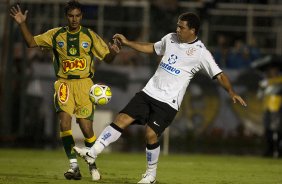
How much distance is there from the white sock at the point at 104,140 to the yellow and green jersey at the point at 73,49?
4.35 feet

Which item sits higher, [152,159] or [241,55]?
[241,55]

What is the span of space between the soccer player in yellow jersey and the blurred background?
34.6 ft

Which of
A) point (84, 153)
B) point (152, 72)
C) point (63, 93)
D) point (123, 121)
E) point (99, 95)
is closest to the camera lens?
point (84, 153)

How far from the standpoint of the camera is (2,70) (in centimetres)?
2409

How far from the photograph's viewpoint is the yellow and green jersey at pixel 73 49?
12859 millimetres

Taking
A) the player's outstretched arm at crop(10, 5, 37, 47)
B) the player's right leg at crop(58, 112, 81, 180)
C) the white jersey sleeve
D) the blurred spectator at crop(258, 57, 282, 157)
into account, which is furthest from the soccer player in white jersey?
the blurred spectator at crop(258, 57, 282, 157)

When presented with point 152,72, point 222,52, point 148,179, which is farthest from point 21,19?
point 222,52

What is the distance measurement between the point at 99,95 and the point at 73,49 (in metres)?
0.87

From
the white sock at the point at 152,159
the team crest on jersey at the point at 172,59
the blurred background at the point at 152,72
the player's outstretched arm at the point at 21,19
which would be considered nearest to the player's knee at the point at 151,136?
the white sock at the point at 152,159

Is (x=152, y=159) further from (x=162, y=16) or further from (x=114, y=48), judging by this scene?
(x=162, y=16)

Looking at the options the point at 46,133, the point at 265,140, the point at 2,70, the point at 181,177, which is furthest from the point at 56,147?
the point at 181,177

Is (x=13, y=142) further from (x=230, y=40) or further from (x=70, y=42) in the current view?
(x=70, y=42)

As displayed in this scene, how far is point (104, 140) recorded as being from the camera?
11.8m

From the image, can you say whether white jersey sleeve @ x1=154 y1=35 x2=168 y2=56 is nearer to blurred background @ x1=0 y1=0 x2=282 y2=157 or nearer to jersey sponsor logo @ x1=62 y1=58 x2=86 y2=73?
jersey sponsor logo @ x1=62 y1=58 x2=86 y2=73
